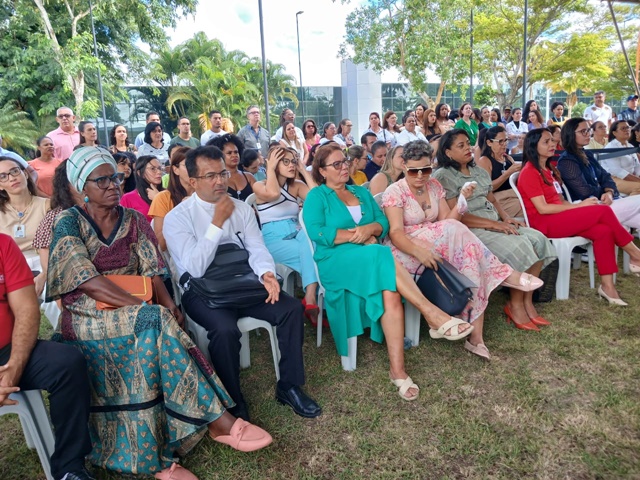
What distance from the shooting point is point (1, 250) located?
1.95m

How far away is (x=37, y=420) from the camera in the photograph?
1.98 meters

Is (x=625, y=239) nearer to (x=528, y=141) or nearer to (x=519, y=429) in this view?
(x=528, y=141)

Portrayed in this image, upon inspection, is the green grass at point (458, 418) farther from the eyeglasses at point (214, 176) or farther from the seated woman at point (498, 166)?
the seated woman at point (498, 166)

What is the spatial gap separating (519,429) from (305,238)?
185 centimetres

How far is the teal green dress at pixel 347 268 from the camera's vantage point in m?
2.72

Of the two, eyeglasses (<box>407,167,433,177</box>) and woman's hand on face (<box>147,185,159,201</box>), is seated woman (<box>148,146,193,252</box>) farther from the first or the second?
eyeglasses (<box>407,167,433,177</box>)

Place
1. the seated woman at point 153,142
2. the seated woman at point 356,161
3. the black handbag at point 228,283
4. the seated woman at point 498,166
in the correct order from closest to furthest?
the black handbag at point 228,283 < the seated woman at point 498,166 < the seated woman at point 356,161 < the seated woman at point 153,142

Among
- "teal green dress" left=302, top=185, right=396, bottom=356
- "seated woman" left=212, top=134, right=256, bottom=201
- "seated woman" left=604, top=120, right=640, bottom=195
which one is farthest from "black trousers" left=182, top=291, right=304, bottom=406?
"seated woman" left=604, top=120, right=640, bottom=195

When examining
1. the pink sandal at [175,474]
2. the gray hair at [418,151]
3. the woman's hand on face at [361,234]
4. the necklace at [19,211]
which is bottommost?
the pink sandal at [175,474]

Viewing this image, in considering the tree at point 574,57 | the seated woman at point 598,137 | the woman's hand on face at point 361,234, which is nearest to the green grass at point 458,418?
the woman's hand on face at point 361,234

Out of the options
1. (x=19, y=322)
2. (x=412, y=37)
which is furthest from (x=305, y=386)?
(x=412, y=37)

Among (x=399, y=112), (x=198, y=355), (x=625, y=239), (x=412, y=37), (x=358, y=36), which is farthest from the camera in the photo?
(x=399, y=112)

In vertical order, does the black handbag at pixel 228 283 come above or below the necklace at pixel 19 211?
below

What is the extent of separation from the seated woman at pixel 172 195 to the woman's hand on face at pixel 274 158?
632mm
